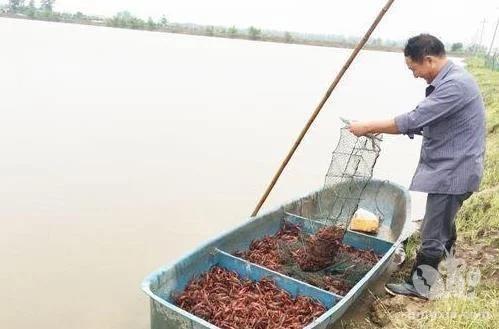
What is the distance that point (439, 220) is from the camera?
A: 399cm

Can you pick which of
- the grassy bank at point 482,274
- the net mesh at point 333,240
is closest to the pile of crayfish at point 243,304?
the net mesh at point 333,240

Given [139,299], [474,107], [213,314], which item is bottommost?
[139,299]

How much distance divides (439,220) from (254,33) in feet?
262

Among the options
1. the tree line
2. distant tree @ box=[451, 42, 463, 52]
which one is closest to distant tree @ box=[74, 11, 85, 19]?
the tree line

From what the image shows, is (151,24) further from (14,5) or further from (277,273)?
(277,273)

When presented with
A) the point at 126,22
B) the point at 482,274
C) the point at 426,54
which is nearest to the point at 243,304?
the point at 482,274

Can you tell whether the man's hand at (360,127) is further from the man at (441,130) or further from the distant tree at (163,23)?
the distant tree at (163,23)

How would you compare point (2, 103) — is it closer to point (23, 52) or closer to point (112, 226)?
point (112, 226)

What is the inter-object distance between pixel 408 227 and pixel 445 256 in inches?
29.9

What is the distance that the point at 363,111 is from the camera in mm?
17031

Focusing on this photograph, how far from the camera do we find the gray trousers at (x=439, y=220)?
396cm

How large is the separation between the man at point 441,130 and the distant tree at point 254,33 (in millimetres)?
78379

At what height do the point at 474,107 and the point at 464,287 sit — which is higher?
the point at 474,107

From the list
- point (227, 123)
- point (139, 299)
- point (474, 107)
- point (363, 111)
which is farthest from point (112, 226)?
point (363, 111)
